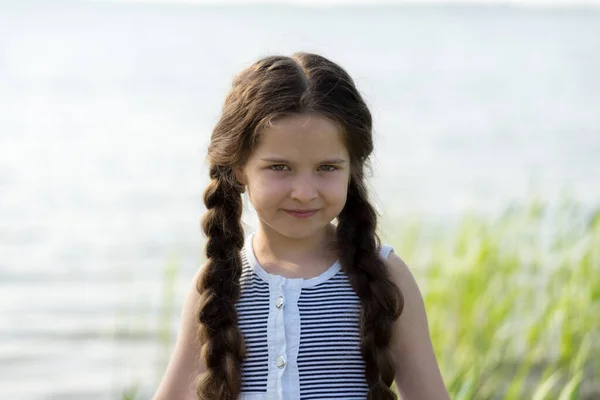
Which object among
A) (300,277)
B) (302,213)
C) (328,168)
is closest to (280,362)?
(300,277)

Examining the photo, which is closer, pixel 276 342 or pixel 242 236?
pixel 276 342

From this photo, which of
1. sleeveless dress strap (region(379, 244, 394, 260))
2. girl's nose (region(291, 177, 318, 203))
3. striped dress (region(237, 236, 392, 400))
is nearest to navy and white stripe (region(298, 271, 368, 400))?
striped dress (region(237, 236, 392, 400))

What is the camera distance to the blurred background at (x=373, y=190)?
16.2 ft

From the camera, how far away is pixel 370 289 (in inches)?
94.1

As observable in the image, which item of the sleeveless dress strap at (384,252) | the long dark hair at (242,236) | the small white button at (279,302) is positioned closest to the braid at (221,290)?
the long dark hair at (242,236)

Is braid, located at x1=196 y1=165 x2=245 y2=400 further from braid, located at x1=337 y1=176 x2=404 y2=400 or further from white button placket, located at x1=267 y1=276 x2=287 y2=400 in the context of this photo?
braid, located at x1=337 y1=176 x2=404 y2=400

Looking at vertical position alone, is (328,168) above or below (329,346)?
above

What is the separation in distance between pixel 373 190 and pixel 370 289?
1.18 feet

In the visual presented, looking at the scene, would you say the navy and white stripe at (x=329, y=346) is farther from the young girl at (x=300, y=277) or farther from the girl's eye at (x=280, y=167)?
the girl's eye at (x=280, y=167)

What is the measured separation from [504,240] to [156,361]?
1953mm

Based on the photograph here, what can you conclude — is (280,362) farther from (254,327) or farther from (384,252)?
(384,252)

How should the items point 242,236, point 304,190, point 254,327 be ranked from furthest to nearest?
point 242,236 < point 254,327 < point 304,190

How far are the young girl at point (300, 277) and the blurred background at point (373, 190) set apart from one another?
0.29m

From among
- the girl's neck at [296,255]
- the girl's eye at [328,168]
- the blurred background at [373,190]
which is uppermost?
the girl's eye at [328,168]
